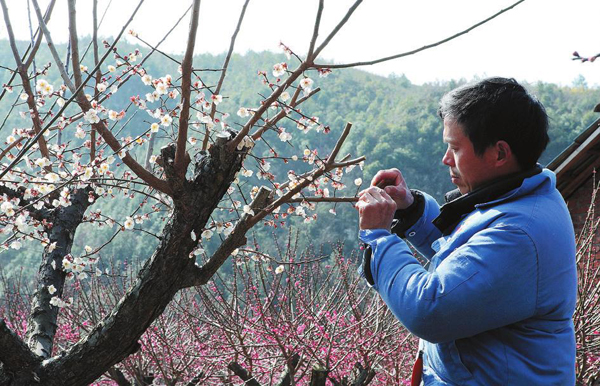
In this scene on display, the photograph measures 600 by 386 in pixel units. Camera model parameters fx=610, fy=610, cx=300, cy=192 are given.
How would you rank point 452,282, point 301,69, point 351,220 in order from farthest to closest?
1. point 351,220
2. point 301,69
3. point 452,282

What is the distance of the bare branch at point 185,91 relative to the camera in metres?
2.00

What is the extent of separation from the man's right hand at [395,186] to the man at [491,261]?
0.29m

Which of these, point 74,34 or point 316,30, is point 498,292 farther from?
point 74,34

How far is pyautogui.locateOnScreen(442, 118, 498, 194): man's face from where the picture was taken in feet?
4.37

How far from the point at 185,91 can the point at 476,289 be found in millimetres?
1486

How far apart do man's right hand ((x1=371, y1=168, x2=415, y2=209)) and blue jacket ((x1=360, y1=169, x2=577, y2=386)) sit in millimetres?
420

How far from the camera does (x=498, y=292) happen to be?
3.74 ft

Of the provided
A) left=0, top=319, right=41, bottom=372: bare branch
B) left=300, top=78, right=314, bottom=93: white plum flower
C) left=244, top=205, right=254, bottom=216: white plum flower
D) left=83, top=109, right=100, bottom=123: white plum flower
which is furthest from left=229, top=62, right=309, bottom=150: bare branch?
left=0, top=319, right=41, bottom=372: bare branch

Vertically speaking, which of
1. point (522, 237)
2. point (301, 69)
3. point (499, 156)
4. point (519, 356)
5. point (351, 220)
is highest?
point (351, 220)

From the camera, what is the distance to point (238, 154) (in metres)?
2.43

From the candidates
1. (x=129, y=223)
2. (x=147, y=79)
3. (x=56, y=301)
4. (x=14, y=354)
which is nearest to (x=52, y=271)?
(x=56, y=301)

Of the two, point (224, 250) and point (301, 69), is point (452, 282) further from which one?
point (224, 250)

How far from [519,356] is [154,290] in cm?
172

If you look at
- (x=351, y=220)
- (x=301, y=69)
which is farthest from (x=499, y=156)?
(x=351, y=220)
